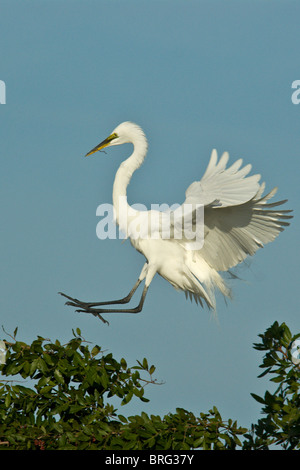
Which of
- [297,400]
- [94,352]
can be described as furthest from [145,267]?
[297,400]

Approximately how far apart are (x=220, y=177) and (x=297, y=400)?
9.40 ft

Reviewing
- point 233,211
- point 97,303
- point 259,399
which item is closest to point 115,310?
point 97,303

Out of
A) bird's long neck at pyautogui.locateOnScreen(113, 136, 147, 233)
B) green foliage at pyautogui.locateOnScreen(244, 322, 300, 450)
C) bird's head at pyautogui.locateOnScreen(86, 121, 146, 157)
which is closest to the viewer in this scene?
green foliage at pyautogui.locateOnScreen(244, 322, 300, 450)

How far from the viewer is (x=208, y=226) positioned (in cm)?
705

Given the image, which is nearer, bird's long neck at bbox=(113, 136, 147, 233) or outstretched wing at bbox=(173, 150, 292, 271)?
outstretched wing at bbox=(173, 150, 292, 271)

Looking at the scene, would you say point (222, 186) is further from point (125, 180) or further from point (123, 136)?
point (123, 136)

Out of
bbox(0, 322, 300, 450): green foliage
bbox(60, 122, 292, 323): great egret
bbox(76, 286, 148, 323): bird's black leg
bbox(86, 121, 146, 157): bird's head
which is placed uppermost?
bbox(86, 121, 146, 157): bird's head

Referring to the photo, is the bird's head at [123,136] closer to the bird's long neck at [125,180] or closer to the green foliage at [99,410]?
the bird's long neck at [125,180]

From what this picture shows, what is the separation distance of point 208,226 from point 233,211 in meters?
0.37

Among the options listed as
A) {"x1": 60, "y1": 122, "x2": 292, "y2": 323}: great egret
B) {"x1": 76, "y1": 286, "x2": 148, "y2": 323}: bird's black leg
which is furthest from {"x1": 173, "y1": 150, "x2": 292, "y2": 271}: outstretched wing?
{"x1": 76, "y1": 286, "x2": 148, "y2": 323}: bird's black leg

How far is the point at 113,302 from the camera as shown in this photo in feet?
25.5

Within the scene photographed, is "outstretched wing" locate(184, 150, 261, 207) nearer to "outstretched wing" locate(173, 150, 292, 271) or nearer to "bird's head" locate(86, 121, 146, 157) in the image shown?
"outstretched wing" locate(173, 150, 292, 271)

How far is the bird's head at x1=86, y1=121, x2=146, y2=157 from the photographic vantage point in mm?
8086
